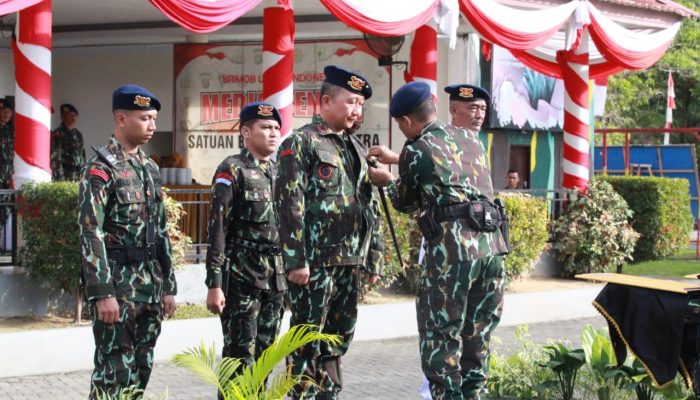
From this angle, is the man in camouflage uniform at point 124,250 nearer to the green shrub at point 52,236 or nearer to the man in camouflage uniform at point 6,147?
the green shrub at point 52,236

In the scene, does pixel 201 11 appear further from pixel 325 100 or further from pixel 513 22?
pixel 513 22

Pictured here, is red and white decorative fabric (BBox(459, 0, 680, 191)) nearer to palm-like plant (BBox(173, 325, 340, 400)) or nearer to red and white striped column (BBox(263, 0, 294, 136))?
red and white striped column (BBox(263, 0, 294, 136))

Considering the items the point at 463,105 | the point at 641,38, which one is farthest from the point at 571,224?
the point at 463,105

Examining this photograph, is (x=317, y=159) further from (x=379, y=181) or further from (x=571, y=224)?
(x=571, y=224)

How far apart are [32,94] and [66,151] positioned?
5.31 meters

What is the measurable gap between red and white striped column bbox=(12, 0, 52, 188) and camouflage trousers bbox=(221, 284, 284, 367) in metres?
4.03

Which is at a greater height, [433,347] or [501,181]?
[501,181]

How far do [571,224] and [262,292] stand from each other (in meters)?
8.57

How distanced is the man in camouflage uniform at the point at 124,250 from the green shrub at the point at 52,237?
3.53 metres

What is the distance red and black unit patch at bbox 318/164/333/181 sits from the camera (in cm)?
612

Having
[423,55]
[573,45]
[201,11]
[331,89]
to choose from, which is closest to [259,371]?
[331,89]

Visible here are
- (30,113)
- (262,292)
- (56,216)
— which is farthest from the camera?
(30,113)

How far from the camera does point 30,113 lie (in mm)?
10141

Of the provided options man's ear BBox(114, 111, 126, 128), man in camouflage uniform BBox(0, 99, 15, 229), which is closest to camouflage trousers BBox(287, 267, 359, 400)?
man's ear BBox(114, 111, 126, 128)
